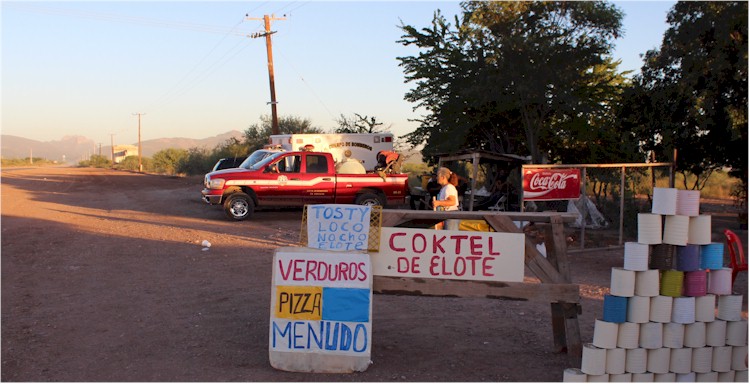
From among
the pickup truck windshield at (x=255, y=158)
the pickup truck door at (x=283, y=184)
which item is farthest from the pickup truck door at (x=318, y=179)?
the pickup truck windshield at (x=255, y=158)

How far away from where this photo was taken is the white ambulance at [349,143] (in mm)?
24666

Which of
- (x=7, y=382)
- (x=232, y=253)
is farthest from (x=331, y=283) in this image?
(x=232, y=253)

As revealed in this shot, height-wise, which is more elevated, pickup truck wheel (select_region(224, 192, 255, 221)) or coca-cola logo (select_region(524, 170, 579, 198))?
coca-cola logo (select_region(524, 170, 579, 198))

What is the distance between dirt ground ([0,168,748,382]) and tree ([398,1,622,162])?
10.4 metres

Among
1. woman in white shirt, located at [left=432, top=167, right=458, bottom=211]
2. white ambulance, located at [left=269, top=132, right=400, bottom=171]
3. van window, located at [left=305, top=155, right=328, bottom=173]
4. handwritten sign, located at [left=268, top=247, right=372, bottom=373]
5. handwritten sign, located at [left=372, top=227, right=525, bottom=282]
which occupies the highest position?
white ambulance, located at [left=269, top=132, right=400, bottom=171]

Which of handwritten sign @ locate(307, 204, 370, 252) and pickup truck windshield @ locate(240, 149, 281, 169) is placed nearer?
handwritten sign @ locate(307, 204, 370, 252)

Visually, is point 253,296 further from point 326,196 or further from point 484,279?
point 326,196

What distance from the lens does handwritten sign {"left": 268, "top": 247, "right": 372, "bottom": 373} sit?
586 centimetres

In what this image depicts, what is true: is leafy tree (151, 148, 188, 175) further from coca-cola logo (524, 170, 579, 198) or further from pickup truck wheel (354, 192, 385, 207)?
coca-cola logo (524, 170, 579, 198)

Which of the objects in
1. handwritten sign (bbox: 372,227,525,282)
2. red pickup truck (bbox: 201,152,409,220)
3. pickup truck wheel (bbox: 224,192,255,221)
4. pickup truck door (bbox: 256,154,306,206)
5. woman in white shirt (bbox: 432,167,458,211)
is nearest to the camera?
handwritten sign (bbox: 372,227,525,282)

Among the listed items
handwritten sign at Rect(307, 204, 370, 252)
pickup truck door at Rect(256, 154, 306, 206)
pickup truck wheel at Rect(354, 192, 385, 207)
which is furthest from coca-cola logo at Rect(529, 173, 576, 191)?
handwritten sign at Rect(307, 204, 370, 252)

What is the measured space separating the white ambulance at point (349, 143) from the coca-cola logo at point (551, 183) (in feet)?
37.2

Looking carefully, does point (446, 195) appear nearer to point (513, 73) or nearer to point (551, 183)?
point (551, 183)

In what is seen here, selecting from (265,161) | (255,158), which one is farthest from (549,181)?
(255,158)
